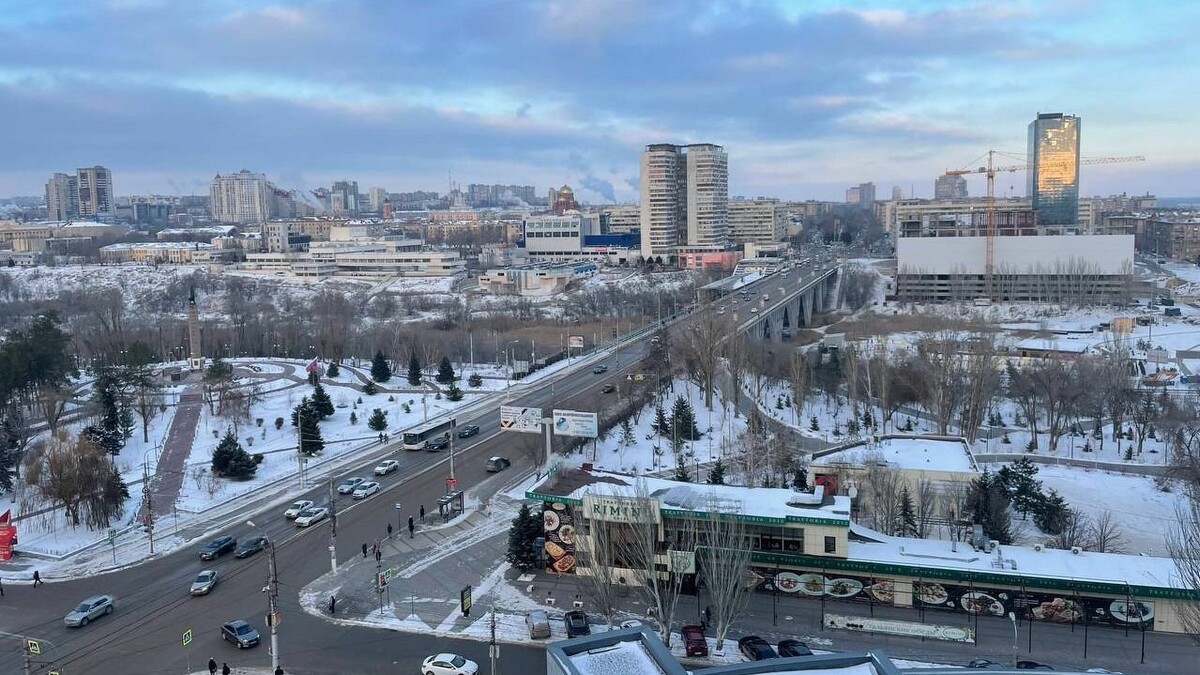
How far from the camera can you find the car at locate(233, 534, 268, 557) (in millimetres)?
17250

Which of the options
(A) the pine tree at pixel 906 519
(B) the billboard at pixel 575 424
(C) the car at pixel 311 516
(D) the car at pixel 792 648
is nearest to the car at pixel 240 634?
(C) the car at pixel 311 516

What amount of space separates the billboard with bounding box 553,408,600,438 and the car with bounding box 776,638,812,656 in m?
8.49

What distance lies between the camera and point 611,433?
26078mm

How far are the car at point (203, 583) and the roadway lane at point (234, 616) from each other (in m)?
0.15

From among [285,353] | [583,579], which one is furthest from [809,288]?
[583,579]

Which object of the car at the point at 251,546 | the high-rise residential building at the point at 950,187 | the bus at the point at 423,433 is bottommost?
the car at the point at 251,546

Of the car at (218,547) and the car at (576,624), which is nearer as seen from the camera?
the car at (576,624)

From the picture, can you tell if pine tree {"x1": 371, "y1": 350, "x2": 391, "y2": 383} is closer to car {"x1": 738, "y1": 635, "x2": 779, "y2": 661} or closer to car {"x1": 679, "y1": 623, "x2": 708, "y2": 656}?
car {"x1": 679, "y1": 623, "x2": 708, "y2": 656}

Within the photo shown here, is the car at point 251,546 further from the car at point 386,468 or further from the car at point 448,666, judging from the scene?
the car at point 448,666

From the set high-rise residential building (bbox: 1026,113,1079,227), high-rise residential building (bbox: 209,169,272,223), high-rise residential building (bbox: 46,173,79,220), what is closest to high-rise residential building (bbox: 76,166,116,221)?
high-rise residential building (bbox: 46,173,79,220)

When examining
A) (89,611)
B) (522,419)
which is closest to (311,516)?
(89,611)

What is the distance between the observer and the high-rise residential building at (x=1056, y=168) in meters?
104

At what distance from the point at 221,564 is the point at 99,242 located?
99.6 metres

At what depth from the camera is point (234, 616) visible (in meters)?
14.7
